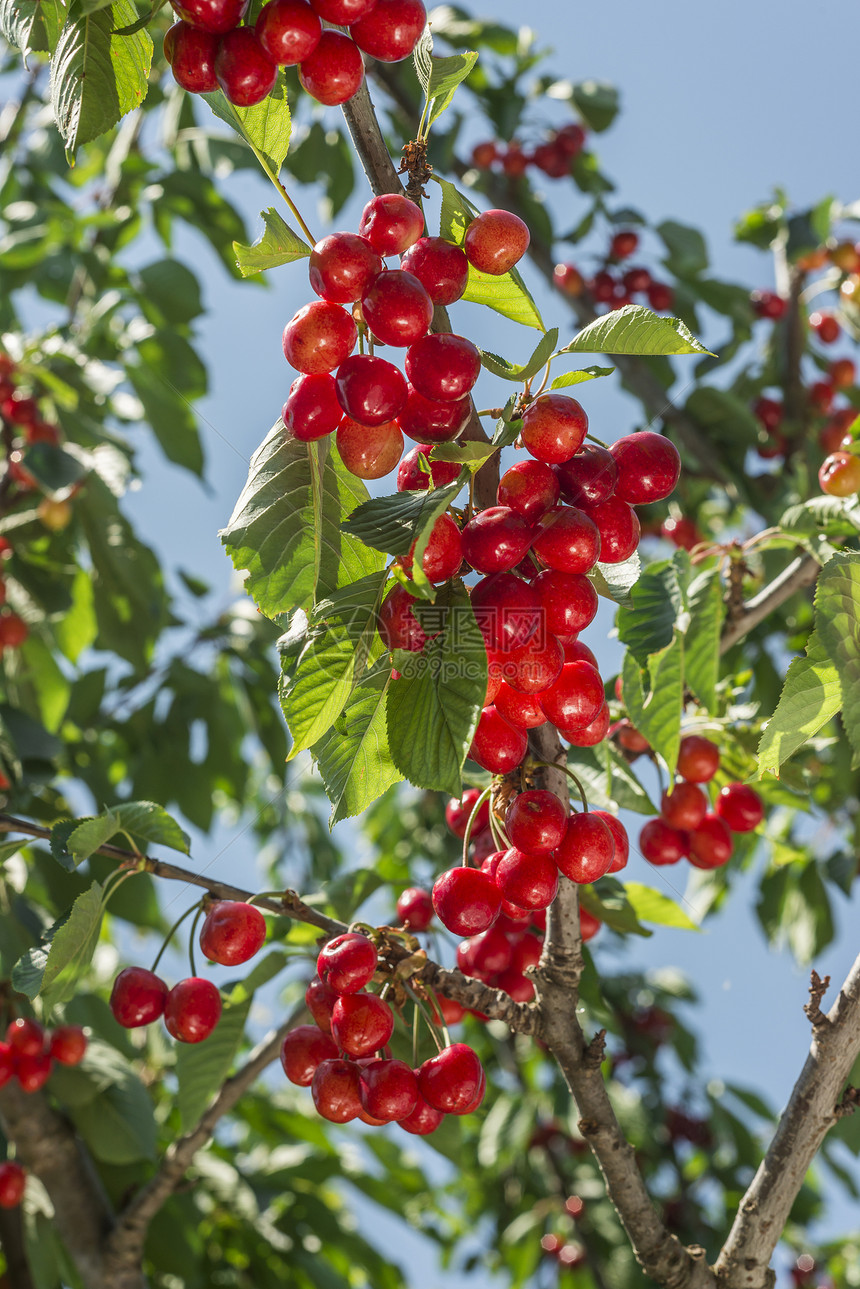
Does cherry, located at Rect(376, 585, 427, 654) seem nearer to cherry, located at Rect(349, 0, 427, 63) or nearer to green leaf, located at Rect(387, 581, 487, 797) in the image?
green leaf, located at Rect(387, 581, 487, 797)

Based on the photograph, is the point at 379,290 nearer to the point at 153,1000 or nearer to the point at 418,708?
the point at 418,708

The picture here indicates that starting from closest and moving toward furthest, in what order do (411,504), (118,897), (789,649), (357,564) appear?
1. (411,504)
2. (357,564)
3. (118,897)
4. (789,649)

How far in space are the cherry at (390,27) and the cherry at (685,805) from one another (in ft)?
3.45

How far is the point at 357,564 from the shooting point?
0.90m

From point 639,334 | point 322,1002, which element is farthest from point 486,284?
point 322,1002

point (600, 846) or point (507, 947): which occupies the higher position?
point (600, 846)

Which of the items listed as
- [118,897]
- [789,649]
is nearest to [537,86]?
[789,649]

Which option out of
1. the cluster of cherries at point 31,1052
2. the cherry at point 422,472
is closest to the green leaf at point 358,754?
the cherry at point 422,472

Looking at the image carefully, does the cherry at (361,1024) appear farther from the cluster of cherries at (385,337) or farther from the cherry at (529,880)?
the cluster of cherries at (385,337)

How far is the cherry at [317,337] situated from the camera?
2.64 feet

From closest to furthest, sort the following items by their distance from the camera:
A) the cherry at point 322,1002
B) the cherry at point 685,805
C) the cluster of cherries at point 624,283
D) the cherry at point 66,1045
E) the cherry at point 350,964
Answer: the cherry at point 350,964 < the cherry at point 322,1002 < the cherry at point 685,805 < the cherry at point 66,1045 < the cluster of cherries at point 624,283

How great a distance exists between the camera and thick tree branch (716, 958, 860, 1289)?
1.03m

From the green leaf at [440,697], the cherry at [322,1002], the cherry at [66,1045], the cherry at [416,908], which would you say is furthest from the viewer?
Result: the cherry at [66,1045]

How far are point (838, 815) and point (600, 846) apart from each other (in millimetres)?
Answer: 1922
